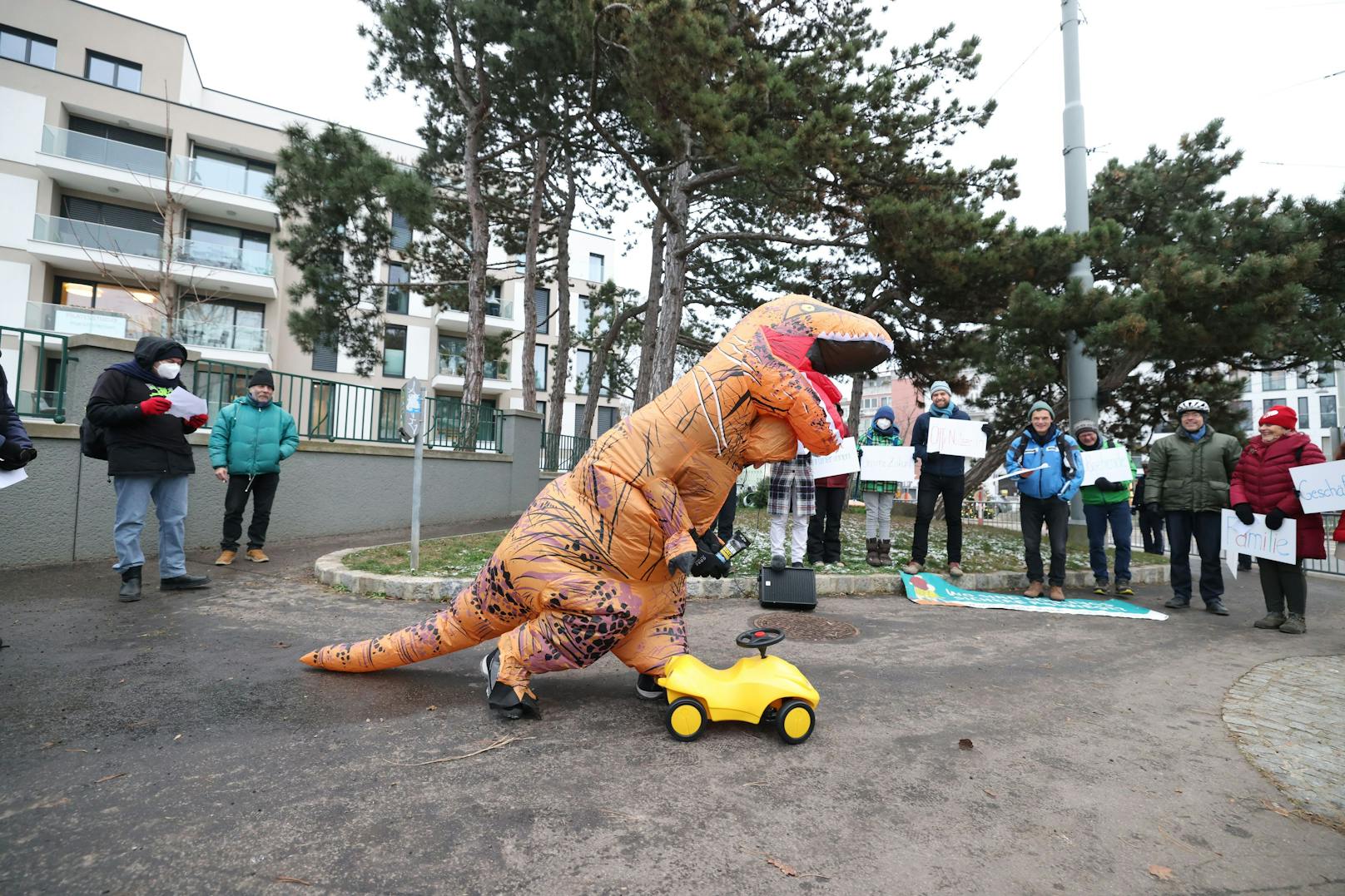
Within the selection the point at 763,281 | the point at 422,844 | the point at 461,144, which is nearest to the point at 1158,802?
the point at 422,844

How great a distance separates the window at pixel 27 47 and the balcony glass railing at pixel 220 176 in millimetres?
5389

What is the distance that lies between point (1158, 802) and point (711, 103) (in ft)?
27.5

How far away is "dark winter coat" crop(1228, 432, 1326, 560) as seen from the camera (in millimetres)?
5375

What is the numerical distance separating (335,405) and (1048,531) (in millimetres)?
9074

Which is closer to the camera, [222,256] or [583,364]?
[222,256]

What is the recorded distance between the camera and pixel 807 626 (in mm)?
5027

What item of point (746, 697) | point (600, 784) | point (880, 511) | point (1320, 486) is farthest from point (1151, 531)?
point (600, 784)

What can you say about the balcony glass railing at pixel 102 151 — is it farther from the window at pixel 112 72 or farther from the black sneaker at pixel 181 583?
the black sneaker at pixel 181 583

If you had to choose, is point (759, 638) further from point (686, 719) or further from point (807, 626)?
point (807, 626)

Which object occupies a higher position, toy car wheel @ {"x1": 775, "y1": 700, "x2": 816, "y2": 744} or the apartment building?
the apartment building

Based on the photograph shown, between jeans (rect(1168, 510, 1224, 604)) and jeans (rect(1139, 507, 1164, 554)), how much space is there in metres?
3.43

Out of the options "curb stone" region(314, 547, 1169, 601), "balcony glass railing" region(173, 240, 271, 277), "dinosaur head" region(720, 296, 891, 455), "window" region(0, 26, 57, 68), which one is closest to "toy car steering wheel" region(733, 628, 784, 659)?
"dinosaur head" region(720, 296, 891, 455)

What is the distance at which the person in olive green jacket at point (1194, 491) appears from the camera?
6211 mm

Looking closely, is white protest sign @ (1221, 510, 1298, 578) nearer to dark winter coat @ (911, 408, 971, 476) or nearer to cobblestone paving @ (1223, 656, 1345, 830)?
cobblestone paving @ (1223, 656, 1345, 830)
